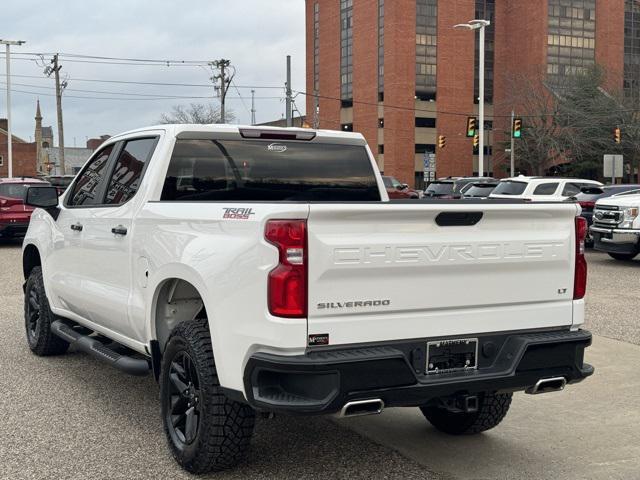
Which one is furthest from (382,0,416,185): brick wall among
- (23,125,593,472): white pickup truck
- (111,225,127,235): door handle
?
(23,125,593,472): white pickup truck

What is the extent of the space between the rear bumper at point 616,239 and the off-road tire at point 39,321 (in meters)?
11.2

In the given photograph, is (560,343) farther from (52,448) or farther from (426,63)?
(426,63)

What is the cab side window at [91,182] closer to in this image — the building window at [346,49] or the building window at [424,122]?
the building window at [424,122]

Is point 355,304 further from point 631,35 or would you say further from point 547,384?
point 631,35

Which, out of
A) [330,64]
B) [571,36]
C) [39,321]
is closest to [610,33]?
[571,36]

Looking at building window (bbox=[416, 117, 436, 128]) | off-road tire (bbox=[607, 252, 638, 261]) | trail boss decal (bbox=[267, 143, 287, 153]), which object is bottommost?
off-road tire (bbox=[607, 252, 638, 261])

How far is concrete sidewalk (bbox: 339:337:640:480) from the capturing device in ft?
14.3

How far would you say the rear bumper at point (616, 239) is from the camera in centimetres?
1460

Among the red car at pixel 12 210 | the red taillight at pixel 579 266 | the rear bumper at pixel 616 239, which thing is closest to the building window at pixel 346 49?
the red car at pixel 12 210

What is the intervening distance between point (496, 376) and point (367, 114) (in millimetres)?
75726

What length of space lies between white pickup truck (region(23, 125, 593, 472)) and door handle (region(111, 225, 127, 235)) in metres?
0.02

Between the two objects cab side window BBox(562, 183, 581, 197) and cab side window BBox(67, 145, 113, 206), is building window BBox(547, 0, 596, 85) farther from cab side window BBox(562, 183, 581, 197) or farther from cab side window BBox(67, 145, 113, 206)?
cab side window BBox(67, 145, 113, 206)

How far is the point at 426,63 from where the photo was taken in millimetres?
77062

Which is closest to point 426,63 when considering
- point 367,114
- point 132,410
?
point 367,114
